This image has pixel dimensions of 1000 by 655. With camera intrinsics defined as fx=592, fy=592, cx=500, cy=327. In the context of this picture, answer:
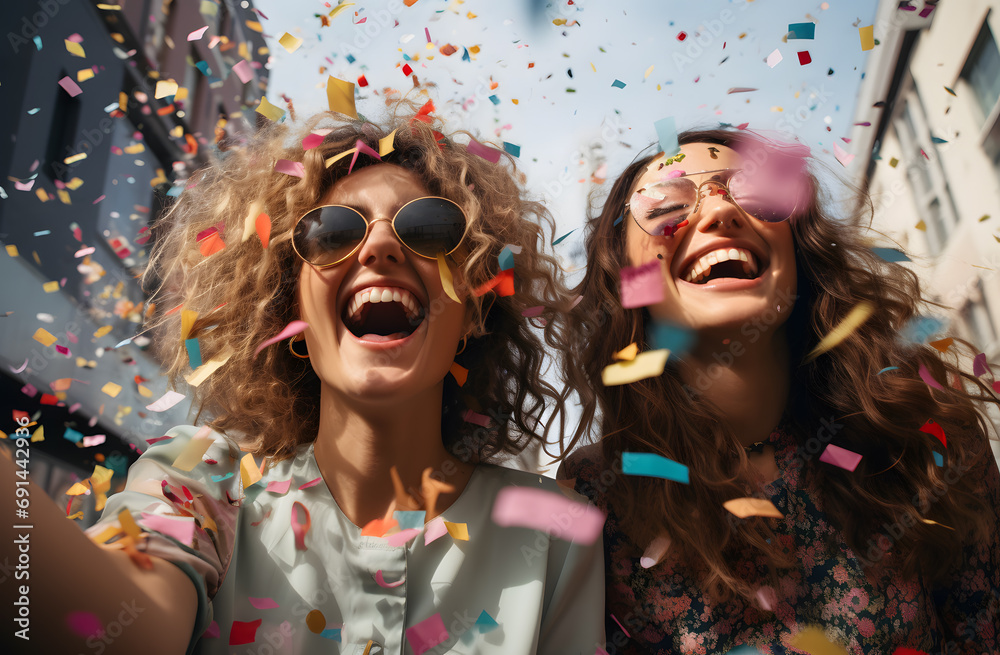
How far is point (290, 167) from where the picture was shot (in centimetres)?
215

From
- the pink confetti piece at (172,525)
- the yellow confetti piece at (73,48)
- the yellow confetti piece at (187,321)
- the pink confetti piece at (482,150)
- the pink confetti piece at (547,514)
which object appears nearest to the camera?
the pink confetti piece at (172,525)

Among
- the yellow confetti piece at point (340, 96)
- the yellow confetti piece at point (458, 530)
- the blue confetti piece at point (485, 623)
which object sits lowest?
the blue confetti piece at point (485, 623)

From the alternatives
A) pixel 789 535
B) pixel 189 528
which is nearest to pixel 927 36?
pixel 789 535

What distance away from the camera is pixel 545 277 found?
2383 mm

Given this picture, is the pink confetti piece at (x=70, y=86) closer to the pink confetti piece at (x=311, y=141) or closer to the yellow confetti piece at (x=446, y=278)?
the pink confetti piece at (x=311, y=141)

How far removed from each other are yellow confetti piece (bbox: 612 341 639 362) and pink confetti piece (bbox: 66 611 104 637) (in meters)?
1.80

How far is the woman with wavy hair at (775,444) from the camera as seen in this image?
196cm

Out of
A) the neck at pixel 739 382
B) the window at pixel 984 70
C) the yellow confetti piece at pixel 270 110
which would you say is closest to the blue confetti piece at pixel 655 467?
the neck at pixel 739 382

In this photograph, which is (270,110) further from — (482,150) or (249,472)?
(249,472)

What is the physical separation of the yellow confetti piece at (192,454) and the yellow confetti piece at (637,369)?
56.9 inches

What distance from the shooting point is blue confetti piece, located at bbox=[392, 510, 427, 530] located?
6.05 ft

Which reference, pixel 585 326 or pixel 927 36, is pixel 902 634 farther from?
pixel 927 36

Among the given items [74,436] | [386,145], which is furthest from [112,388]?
[386,145]

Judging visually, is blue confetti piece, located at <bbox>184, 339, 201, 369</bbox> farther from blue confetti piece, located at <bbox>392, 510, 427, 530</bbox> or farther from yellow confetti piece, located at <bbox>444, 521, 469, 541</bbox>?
yellow confetti piece, located at <bbox>444, 521, 469, 541</bbox>
